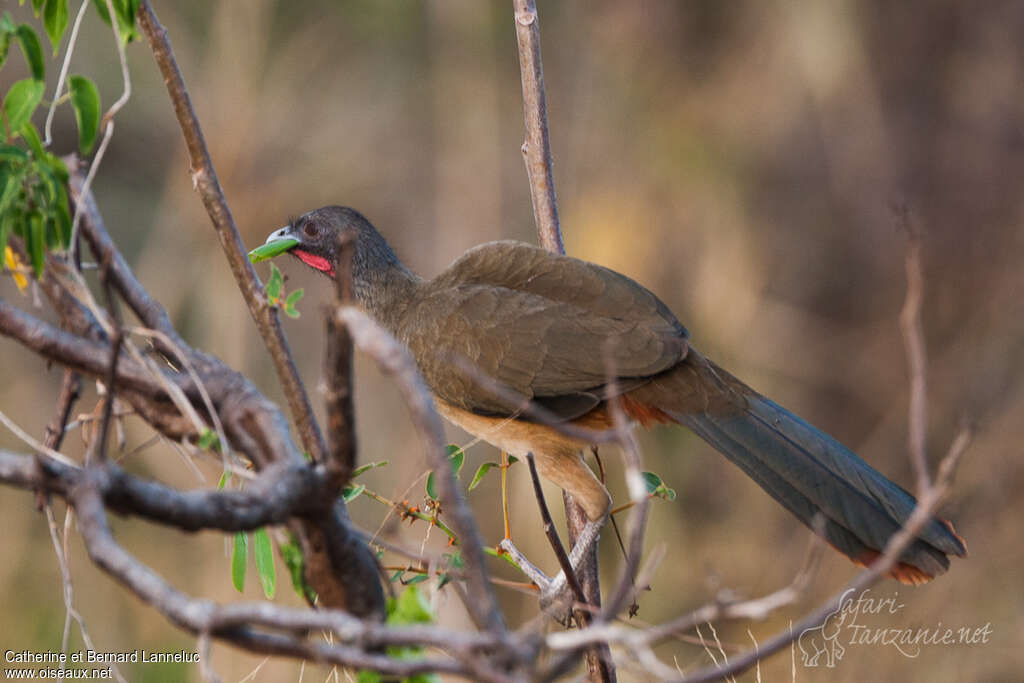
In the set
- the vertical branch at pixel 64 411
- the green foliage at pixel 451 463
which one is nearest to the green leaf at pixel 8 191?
the vertical branch at pixel 64 411

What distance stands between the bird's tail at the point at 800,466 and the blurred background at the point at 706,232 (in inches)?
154

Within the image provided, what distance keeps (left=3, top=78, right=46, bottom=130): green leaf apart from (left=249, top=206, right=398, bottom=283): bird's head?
5.94 ft

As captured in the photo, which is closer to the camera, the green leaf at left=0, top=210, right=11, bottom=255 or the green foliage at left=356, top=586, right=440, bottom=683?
the green foliage at left=356, top=586, right=440, bottom=683

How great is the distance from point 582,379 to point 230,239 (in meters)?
1.25

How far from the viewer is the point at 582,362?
2.90 metres

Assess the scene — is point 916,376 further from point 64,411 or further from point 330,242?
point 330,242

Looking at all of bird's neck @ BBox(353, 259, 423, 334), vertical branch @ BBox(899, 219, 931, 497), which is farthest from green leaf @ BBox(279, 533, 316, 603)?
bird's neck @ BBox(353, 259, 423, 334)

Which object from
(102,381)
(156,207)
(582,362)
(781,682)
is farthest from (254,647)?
(156,207)

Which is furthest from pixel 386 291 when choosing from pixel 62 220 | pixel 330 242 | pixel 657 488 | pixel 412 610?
pixel 412 610

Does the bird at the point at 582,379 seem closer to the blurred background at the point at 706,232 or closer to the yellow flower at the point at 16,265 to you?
the yellow flower at the point at 16,265

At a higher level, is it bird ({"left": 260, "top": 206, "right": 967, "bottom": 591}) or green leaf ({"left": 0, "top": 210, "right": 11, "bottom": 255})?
green leaf ({"left": 0, "top": 210, "right": 11, "bottom": 255})

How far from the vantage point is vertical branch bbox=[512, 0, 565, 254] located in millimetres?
2928

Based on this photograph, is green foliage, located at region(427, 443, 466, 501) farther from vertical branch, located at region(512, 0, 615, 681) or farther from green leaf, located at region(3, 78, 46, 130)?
green leaf, located at region(3, 78, 46, 130)

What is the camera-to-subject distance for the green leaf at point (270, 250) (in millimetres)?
3071
